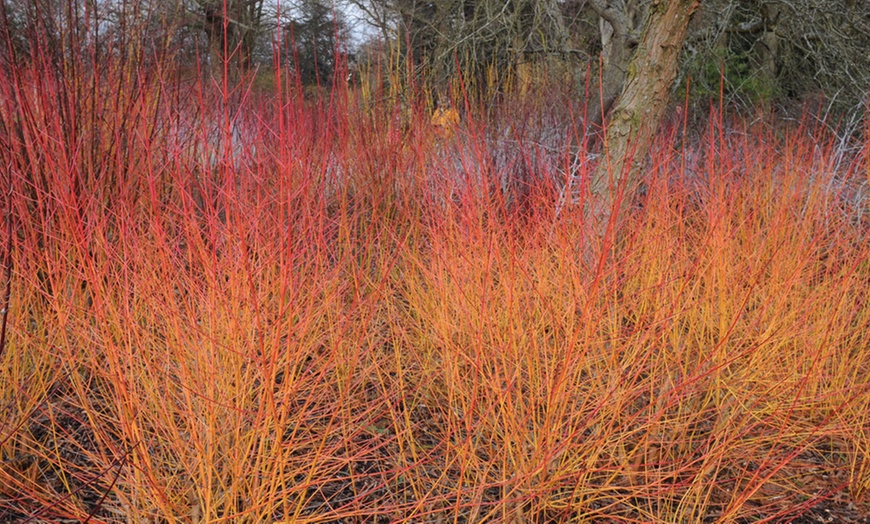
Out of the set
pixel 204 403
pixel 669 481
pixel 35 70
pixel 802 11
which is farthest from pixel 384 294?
pixel 802 11

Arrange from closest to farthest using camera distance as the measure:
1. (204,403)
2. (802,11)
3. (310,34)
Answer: (204,403), (802,11), (310,34)

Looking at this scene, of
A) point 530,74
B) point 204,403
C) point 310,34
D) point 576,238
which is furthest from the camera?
point 310,34

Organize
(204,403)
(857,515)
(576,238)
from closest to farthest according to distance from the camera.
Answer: (204,403)
(857,515)
(576,238)

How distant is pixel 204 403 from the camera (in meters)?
1.81

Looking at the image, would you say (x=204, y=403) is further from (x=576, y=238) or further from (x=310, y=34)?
(x=310, y=34)

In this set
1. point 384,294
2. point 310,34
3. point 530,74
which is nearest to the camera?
point 384,294

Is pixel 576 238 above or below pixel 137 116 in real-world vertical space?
below

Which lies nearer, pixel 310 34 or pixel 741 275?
pixel 741 275

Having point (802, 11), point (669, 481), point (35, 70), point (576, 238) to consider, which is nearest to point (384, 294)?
point (576, 238)

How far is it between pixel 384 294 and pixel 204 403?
43.9 inches

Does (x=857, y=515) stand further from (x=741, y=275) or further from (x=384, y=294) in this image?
(x=384, y=294)

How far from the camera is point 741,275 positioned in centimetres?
252

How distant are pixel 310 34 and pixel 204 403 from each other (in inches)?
400

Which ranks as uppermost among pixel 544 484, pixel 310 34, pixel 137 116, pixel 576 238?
pixel 310 34
